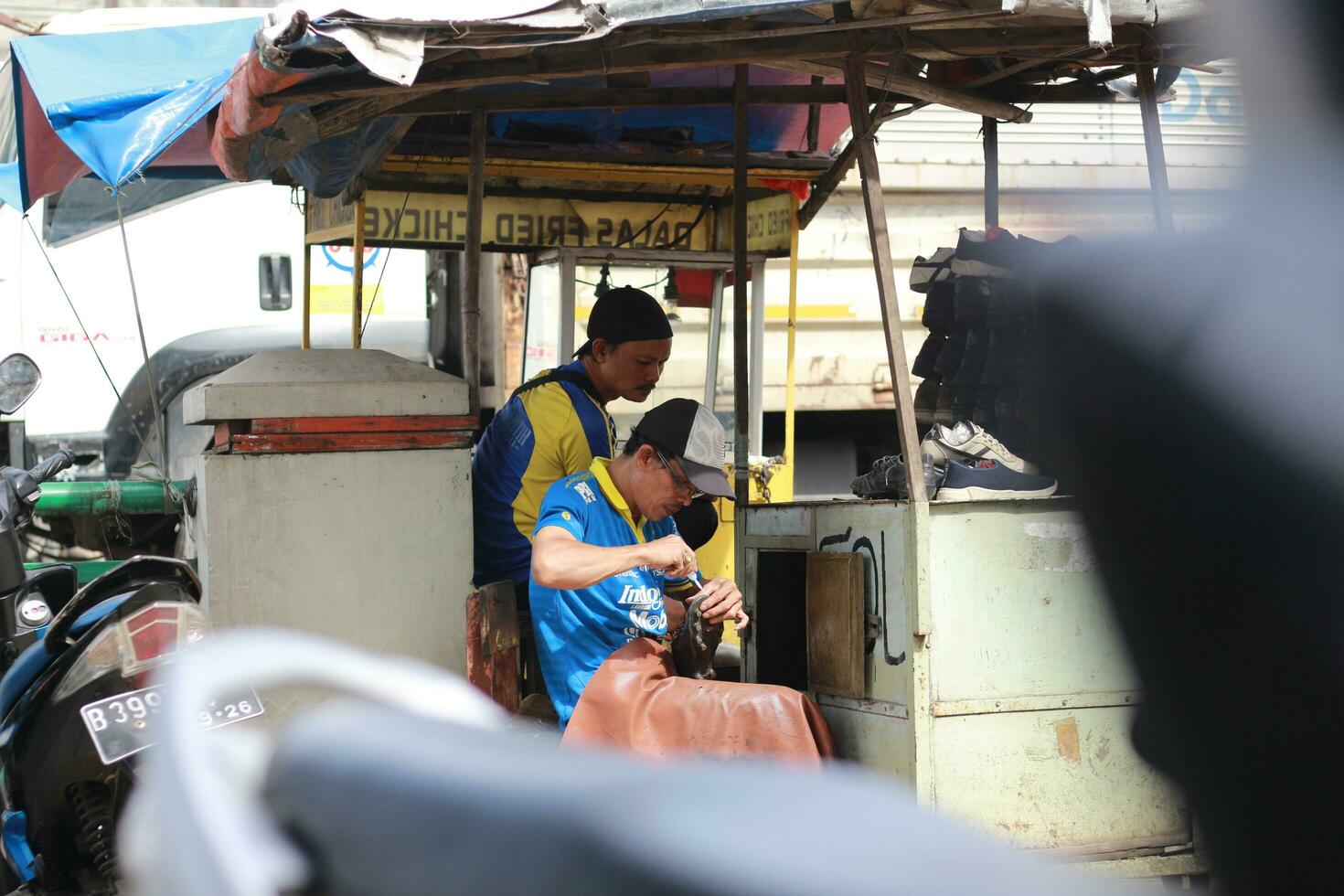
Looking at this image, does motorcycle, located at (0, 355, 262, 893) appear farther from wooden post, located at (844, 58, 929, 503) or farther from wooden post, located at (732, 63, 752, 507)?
wooden post, located at (732, 63, 752, 507)

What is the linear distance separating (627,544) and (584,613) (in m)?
0.24

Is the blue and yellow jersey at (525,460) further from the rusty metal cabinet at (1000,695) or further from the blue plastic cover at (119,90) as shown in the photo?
the blue plastic cover at (119,90)

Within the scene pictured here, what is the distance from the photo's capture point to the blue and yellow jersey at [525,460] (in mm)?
4266

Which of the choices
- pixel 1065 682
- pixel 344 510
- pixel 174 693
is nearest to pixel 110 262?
pixel 344 510

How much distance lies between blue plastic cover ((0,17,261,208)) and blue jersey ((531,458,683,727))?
180 centimetres

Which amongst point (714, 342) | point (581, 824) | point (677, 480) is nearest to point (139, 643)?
point (677, 480)

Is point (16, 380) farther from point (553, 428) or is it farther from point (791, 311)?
point (791, 311)

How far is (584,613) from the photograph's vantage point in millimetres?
3465

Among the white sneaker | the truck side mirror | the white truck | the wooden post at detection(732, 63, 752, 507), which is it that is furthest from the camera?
the truck side mirror

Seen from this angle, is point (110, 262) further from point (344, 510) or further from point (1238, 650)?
point (1238, 650)

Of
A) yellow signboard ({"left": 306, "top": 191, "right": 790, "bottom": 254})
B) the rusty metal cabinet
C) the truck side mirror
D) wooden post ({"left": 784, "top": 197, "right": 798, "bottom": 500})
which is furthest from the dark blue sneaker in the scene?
the truck side mirror

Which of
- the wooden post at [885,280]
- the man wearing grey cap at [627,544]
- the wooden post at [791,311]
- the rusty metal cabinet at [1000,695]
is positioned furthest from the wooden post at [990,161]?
the man wearing grey cap at [627,544]

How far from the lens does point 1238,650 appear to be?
2.68ft

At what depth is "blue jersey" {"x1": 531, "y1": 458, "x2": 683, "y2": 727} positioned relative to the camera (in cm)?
345
